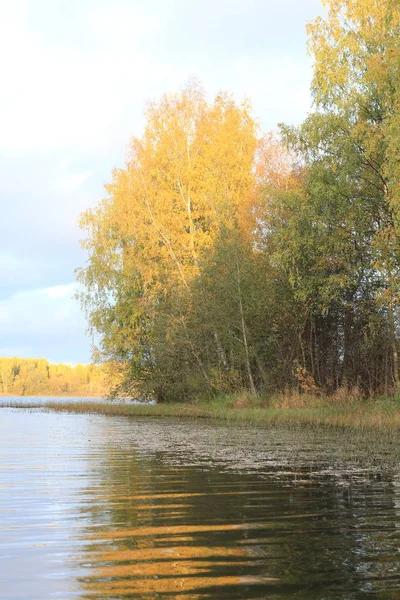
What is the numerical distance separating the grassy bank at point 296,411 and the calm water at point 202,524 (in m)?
5.40

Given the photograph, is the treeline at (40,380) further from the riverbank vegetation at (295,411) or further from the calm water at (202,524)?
the calm water at (202,524)

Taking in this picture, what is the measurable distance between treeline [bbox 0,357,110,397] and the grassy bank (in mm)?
86799

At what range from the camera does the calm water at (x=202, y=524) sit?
536cm

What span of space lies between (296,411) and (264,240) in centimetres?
897

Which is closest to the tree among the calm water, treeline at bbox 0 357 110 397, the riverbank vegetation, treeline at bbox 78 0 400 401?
treeline at bbox 78 0 400 401

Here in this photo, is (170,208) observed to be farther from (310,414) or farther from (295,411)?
(310,414)

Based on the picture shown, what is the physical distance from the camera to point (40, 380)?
13838 cm

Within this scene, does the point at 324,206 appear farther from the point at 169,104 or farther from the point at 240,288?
the point at 169,104

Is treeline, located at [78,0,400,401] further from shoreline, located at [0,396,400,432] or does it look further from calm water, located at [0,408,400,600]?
calm water, located at [0,408,400,600]

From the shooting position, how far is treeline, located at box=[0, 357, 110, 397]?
134 metres

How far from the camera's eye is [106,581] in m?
5.38

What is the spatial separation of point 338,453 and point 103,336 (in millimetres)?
28808

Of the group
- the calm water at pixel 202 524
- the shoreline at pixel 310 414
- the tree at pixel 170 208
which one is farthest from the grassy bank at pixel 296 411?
the calm water at pixel 202 524

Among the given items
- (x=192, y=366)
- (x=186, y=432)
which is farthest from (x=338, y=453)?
(x=192, y=366)
